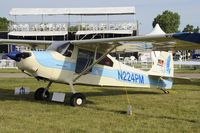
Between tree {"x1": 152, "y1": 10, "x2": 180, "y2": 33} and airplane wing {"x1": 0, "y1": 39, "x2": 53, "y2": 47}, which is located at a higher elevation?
tree {"x1": 152, "y1": 10, "x2": 180, "y2": 33}

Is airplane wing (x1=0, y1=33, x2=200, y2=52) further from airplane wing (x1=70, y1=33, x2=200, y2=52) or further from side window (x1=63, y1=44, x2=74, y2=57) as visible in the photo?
side window (x1=63, y1=44, x2=74, y2=57)

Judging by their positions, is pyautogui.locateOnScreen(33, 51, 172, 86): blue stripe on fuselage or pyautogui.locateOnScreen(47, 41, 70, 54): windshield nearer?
pyautogui.locateOnScreen(33, 51, 172, 86): blue stripe on fuselage

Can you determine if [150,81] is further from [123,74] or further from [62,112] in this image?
[62,112]

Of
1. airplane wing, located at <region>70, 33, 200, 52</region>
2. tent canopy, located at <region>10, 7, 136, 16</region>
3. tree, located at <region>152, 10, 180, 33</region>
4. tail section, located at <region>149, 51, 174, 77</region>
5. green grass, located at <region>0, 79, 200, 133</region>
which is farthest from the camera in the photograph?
tree, located at <region>152, 10, 180, 33</region>

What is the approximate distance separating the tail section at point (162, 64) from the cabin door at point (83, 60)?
3.46 meters

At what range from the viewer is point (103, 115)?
34.0 ft

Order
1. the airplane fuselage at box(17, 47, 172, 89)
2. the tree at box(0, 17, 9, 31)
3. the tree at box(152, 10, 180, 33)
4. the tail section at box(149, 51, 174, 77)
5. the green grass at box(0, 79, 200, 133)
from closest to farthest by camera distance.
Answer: the green grass at box(0, 79, 200, 133), the airplane fuselage at box(17, 47, 172, 89), the tail section at box(149, 51, 174, 77), the tree at box(0, 17, 9, 31), the tree at box(152, 10, 180, 33)

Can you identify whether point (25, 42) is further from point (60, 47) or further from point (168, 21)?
point (168, 21)

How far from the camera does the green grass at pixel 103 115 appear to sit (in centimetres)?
859

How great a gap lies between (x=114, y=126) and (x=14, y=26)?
154ft

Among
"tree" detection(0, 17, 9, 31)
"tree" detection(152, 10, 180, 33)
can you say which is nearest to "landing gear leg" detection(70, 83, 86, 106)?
"tree" detection(0, 17, 9, 31)

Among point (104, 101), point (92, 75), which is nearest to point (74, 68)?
point (92, 75)

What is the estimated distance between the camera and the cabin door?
42.9 feet

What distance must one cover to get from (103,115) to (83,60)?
3.29 meters
